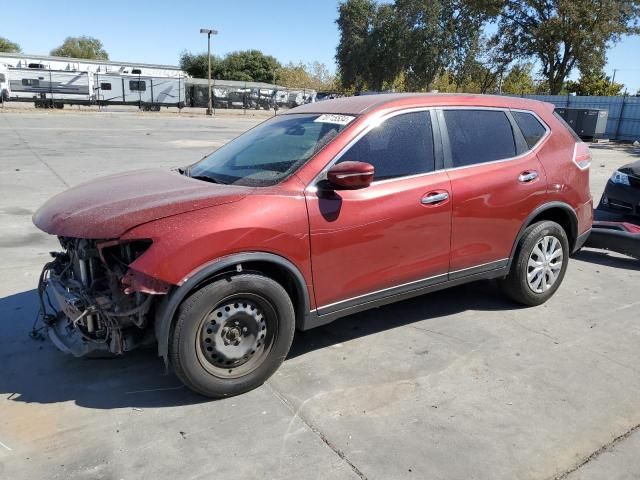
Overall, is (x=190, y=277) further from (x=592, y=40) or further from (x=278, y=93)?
(x=278, y=93)

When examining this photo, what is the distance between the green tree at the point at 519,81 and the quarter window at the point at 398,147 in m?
42.9

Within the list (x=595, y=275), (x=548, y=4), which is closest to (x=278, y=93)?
(x=548, y=4)

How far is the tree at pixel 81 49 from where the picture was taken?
93.2 metres

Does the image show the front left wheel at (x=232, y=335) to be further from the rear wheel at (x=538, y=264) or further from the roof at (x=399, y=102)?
the rear wheel at (x=538, y=264)

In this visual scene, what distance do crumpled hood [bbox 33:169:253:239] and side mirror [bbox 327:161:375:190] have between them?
53 centimetres

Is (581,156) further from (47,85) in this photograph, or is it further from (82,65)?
(82,65)

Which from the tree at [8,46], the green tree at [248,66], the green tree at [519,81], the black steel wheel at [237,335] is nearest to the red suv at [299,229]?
the black steel wheel at [237,335]

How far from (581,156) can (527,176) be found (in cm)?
84

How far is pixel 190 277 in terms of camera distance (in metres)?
2.92

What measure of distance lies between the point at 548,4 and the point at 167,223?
1586 inches

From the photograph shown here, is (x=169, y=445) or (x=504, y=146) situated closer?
(x=169, y=445)

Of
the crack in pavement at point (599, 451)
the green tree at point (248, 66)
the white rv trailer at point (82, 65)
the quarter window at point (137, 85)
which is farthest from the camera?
the green tree at point (248, 66)

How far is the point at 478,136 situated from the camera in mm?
4242

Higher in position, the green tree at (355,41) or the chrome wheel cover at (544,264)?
the green tree at (355,41)
